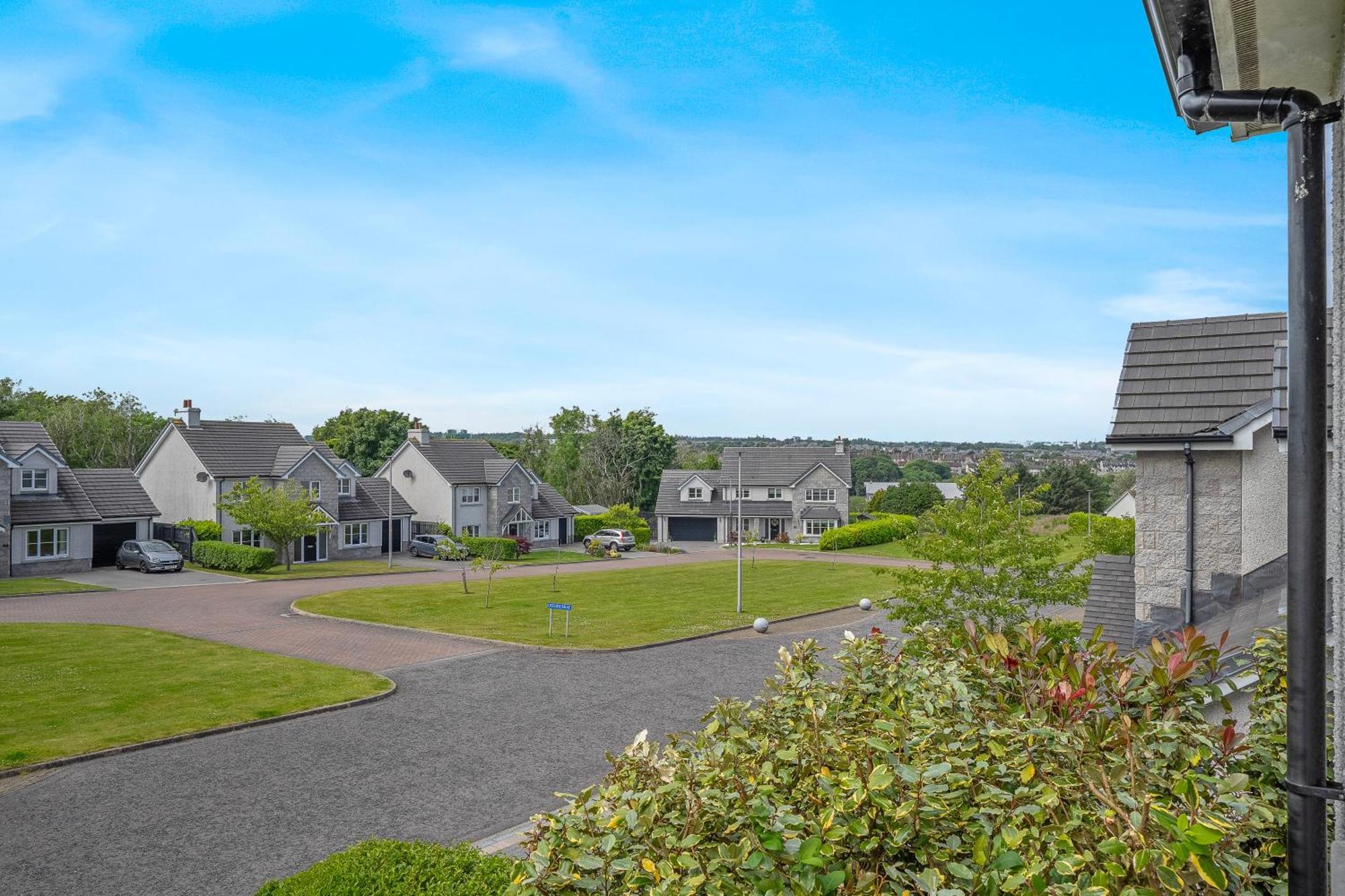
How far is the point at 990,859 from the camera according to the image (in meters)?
3.21

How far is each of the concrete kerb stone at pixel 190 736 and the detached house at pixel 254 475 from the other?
3187 centimetres

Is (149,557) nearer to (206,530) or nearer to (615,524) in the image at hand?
(206,530)

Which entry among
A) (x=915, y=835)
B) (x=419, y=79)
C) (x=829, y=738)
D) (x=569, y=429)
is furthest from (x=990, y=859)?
(x=569, y=429)

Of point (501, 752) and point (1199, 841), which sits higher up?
point (1199, 841)

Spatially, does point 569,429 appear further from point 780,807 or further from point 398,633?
point 780,807

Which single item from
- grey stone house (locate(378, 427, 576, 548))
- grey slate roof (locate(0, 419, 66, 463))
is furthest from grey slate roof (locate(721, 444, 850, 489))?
grey slate roof (locate(0, 419, 66, 463))

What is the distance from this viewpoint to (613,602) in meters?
36.9

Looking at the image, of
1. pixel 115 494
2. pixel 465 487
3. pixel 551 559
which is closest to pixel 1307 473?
pixel 115 494

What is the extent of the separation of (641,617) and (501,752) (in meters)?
16.9

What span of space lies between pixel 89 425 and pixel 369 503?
35.3 metres

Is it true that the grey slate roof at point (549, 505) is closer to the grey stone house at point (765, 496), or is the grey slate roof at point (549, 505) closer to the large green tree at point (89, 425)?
the grey stone house at point (765, 496)

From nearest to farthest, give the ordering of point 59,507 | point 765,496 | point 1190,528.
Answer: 1. point 1190,528
2. point 59,507
3. point 765,496

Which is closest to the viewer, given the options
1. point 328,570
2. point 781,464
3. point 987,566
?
point 987,566

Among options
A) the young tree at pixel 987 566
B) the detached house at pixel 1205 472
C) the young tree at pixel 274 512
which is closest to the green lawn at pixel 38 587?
the young tree at pixel 274 512
